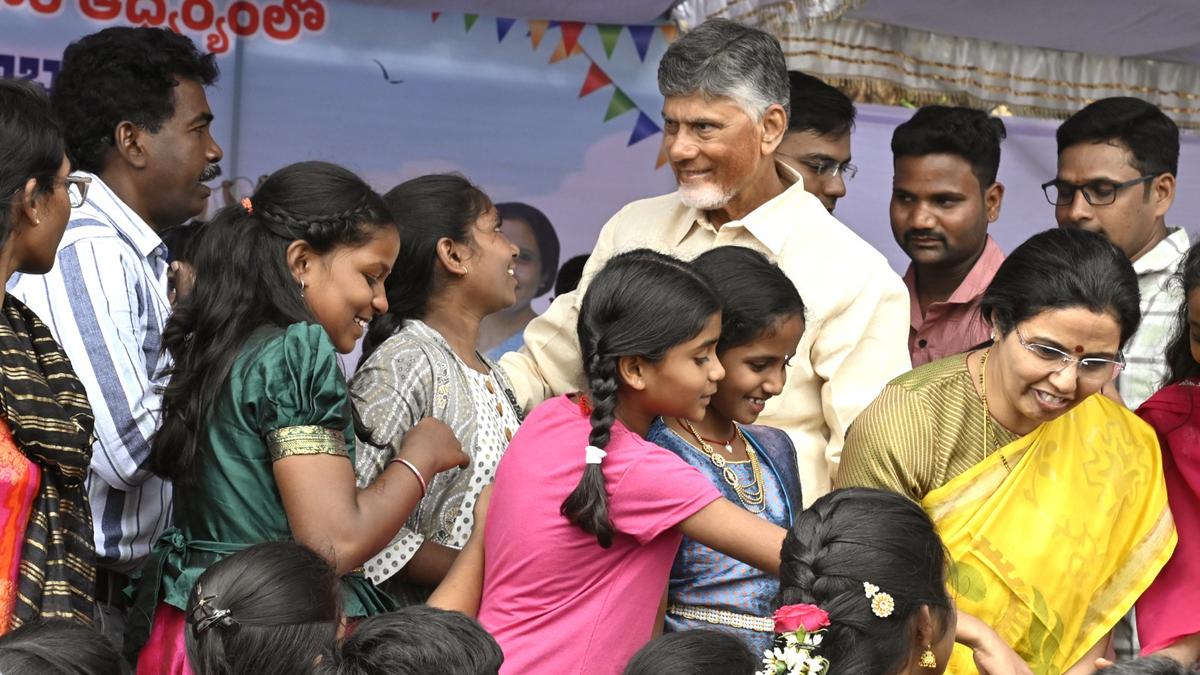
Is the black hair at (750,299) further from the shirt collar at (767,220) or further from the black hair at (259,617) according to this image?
the black hair at (259,617)

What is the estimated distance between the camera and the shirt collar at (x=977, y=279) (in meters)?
4.32

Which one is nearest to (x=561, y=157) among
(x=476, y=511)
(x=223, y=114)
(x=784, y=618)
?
(x=223, y=114)

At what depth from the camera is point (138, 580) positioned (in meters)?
3.05

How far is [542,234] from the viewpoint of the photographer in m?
4.94

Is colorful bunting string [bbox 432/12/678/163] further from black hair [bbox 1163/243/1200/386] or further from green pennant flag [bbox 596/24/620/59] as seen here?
black hair [bbox 1163/243/1200/386]

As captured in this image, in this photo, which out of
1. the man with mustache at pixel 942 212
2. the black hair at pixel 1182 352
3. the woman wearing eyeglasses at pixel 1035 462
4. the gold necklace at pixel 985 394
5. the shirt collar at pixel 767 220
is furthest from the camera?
the man with mustache at pixel 942 212

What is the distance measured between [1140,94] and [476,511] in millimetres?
3439

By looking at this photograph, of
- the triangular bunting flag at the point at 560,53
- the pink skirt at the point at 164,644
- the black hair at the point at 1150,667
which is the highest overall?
the triangular bunting flag at the point at 560,53

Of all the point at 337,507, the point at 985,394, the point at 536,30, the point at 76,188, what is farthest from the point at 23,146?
the point at 536,30

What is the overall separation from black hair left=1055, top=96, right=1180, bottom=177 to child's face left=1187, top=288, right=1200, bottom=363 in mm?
1150

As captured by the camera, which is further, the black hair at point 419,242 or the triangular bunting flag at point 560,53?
the triangular bunting flag at point 560,53

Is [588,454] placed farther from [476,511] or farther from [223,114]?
[223,114]

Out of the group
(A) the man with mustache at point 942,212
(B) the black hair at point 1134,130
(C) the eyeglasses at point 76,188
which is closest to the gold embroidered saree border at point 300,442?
(C) the eyeglasses at point 76,188

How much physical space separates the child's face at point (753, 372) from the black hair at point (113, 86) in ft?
5.20
